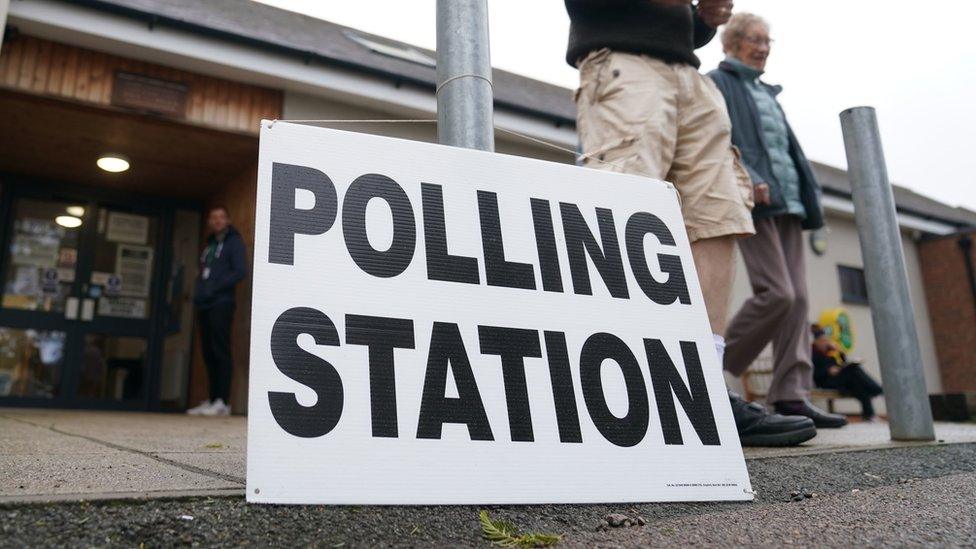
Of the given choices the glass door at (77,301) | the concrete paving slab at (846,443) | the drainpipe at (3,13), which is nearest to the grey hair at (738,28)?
the concrete paving slab at (846,443)

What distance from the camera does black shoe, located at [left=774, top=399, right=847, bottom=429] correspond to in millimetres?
3551

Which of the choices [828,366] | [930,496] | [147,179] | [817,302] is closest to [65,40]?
[147,179]

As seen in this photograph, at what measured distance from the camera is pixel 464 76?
201cm

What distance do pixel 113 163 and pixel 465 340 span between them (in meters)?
6.38

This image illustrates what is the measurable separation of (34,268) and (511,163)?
6752 millimetres

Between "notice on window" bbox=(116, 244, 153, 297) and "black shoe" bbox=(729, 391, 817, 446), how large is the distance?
6586 mm

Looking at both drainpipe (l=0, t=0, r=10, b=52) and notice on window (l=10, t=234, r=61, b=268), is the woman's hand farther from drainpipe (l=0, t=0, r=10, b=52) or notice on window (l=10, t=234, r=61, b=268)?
notice on window (l=10, t=234, r=61, b=268)

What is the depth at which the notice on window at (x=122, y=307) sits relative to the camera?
7.34 m

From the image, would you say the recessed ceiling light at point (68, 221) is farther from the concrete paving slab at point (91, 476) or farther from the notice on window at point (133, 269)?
the concrete paving slab at point (91, 476)

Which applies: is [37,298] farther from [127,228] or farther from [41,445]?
[41,445]

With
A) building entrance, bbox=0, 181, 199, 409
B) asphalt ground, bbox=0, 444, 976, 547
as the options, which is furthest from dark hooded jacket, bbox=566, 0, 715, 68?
building entrance, bbox=0, 181, 199, 409

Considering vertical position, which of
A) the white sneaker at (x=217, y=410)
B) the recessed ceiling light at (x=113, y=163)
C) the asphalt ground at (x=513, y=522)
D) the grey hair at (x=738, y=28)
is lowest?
the asphalt ground at (x=513, y=522)

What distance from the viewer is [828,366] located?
8.15 meters

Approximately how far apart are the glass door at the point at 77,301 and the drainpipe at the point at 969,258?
11.1 m
